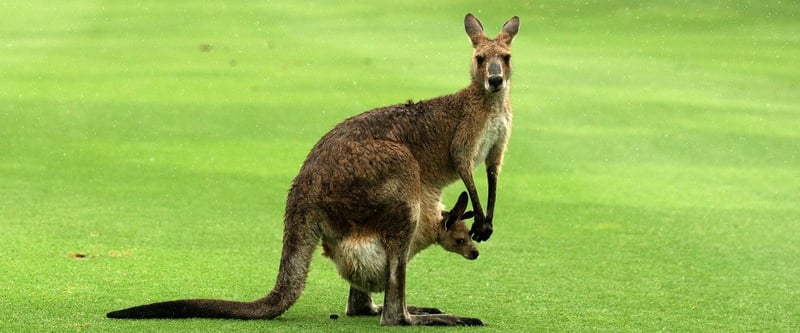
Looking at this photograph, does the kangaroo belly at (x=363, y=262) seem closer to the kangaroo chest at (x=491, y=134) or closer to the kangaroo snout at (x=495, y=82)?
the kangaroo chest at (x=491, y=134)

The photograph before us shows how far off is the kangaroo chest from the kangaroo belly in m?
0.76

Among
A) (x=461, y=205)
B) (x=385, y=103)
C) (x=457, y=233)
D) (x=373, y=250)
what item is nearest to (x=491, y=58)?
(x=461, y=205)

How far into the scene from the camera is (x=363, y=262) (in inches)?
243

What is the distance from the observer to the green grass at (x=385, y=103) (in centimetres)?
729

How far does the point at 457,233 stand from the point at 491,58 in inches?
39.7

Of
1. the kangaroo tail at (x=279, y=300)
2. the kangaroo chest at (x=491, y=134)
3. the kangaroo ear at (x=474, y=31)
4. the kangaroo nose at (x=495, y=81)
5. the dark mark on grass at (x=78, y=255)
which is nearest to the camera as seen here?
the kangaroo tail at (x=279, y=300)

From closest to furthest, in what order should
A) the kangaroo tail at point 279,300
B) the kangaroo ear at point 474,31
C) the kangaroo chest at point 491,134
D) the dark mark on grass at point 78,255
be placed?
A: the kangaroo tail at point 279,300, the kangaroo chest at point 491,134, the kangaroo ear at point 474,31, the dark mark on grass at point 78,255

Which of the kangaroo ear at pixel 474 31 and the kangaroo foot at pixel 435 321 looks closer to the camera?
the kangaroo foot at pixel 435 321

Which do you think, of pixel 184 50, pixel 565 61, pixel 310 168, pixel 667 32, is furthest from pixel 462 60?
pixel 310 168

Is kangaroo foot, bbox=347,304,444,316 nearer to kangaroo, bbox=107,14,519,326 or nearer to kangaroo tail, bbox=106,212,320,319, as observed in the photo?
kangaroo, bbox=107,14,519,326

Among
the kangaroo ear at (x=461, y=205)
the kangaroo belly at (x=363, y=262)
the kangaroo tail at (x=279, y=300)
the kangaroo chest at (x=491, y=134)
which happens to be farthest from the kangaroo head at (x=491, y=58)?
the kangaroo tail at (x=279, y=300)

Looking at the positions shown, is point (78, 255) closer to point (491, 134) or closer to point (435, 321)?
point (435, 321)

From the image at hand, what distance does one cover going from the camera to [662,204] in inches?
437

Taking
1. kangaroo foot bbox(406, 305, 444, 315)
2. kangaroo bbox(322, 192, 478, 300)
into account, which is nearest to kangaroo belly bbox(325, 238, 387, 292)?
kangaroo bbox(322, 192, 478, 300)
